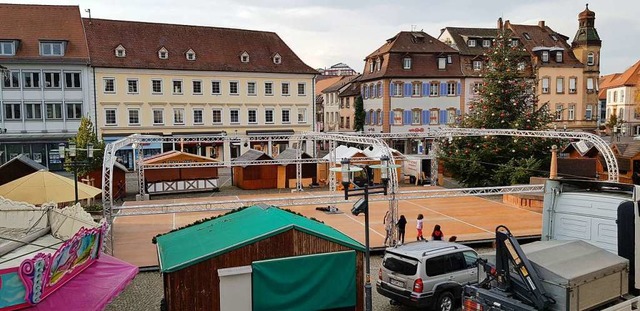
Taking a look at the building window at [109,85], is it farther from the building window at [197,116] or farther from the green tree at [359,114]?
the green tree at [359,114]

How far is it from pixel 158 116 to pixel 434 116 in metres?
25.0

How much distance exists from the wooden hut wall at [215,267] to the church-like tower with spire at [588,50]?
52.2m

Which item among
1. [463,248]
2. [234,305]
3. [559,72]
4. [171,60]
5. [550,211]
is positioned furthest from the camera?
[559,72]

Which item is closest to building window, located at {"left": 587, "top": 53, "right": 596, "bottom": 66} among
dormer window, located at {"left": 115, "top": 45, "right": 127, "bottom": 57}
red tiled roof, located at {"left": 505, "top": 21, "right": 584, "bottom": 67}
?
red tiled roof, located at {"left": 505, "top": 21, "right": 584, "bottom": 67}

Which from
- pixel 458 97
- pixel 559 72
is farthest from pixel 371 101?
pixel 559 72

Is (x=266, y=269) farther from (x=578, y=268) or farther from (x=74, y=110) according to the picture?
(x=74, y=110)

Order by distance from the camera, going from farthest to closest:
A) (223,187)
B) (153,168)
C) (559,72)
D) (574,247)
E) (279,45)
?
1. (559,72)
2. (279,45)
3. (223,187)
4. (153,168)
5. (574,247)

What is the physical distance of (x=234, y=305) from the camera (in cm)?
1066

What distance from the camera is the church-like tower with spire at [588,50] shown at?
2175 inches

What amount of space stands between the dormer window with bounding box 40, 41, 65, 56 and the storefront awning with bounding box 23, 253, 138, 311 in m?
34.2

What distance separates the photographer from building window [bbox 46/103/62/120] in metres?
41.0

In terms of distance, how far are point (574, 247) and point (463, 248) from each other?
3.81 meters

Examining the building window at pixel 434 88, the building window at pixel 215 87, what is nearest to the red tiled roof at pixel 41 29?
the building window at pixel 215 87

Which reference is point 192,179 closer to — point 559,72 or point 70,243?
point 70,243
